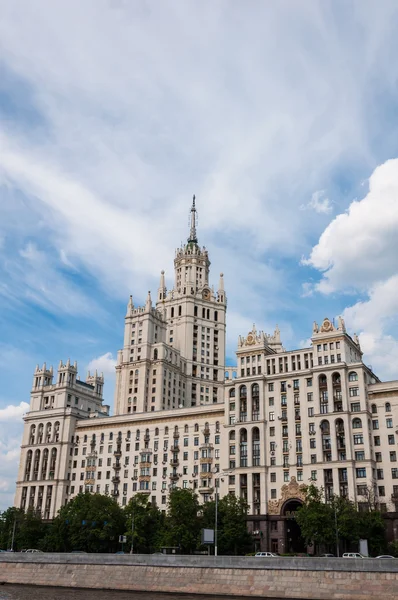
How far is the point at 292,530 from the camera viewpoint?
117062 mm

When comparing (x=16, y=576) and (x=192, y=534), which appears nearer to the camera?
(x=16, y=576)

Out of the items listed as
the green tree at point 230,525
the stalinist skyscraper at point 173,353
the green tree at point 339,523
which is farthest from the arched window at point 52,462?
the green tree at point 339,523

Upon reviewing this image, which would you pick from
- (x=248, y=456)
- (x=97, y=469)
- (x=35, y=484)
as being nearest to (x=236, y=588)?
(x=248, y=456)

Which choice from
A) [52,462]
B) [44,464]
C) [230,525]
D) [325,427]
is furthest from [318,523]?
[44,464]

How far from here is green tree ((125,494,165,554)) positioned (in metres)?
112

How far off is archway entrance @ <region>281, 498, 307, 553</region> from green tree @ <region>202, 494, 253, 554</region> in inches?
307

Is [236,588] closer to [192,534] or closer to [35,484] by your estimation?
[192,534]

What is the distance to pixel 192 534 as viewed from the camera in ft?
348

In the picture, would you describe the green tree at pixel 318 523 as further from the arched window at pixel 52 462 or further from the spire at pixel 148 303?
the spire at pixel 148 303

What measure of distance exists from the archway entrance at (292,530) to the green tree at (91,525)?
2999 centimetres

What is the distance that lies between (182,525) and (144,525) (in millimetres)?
10808

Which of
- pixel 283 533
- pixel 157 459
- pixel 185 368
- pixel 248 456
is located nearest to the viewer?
pixel 283 533

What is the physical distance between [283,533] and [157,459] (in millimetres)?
33429

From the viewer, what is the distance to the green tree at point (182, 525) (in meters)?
106
